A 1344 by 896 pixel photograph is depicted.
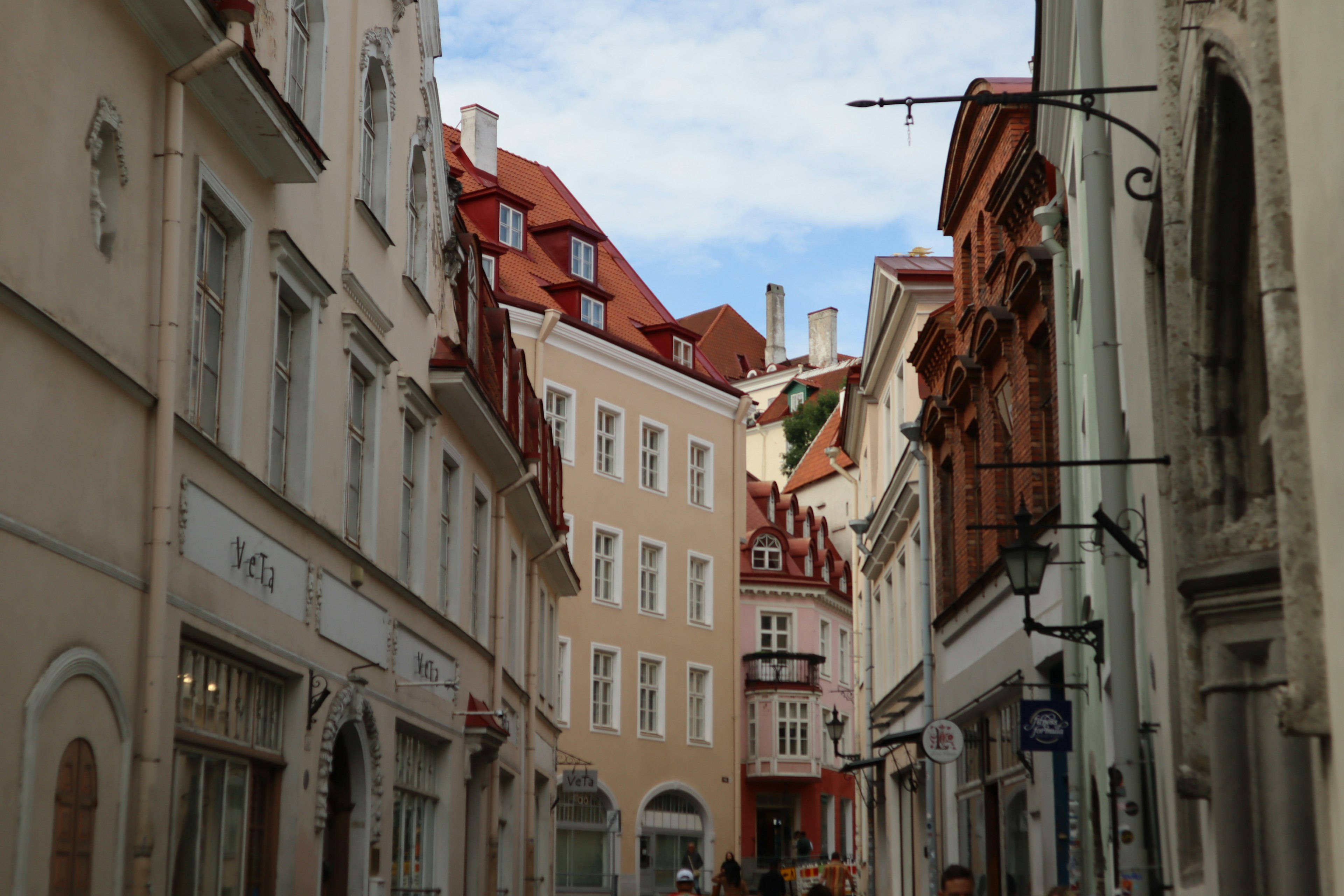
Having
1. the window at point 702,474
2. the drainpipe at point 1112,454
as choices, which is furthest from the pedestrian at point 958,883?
the window at point 702,474

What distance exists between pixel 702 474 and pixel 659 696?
239 inches

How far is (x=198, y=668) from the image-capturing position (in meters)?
10.5

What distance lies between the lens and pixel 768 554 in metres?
51.8

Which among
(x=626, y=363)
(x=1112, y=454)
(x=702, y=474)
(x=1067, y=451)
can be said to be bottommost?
(x=1112, y=454)

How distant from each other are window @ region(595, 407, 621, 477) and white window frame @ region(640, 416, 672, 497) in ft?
3.66

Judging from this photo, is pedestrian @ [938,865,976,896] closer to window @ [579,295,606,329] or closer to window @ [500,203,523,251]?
window @ [579,295,606,329]

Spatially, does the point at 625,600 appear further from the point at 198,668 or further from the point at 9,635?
the point at 9,635

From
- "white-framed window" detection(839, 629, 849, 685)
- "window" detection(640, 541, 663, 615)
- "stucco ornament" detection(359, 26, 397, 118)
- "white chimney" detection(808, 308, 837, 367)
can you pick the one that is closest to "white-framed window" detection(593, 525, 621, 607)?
"window" detection(640, 541, 663, 615)

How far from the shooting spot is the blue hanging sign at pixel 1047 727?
12727 millimetres

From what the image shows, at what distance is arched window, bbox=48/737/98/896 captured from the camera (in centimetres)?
823

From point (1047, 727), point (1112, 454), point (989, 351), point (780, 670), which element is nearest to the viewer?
point (1112, 454)

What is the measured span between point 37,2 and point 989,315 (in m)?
12.1

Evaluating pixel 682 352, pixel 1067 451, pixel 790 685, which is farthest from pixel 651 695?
pixel 1067 451

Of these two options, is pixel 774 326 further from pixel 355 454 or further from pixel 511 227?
pixel 355 454
